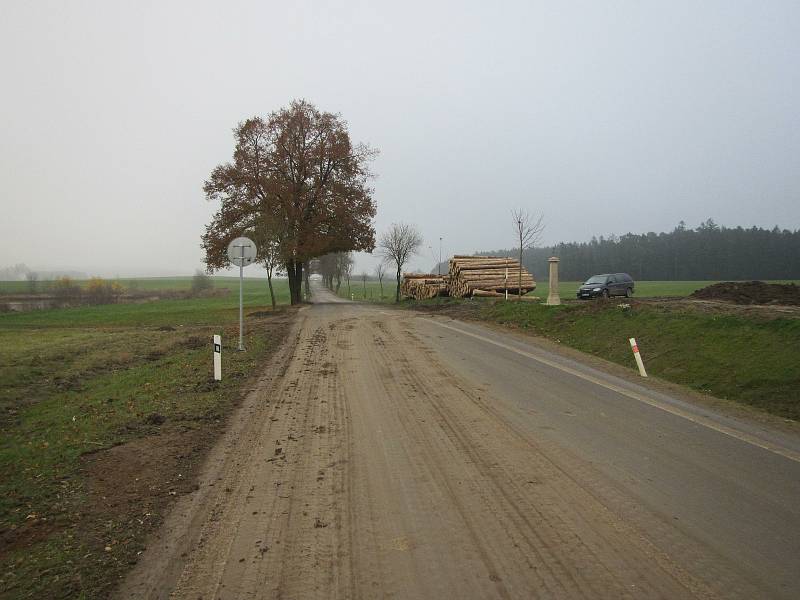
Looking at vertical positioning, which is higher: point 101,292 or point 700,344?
point 101,292

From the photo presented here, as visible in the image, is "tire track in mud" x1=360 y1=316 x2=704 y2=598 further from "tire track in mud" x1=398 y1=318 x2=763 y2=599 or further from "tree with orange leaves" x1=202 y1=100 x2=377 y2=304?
"tree with orange leaves" x1=202 y1=100 x2=377 y2=304

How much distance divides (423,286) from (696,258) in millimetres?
77044

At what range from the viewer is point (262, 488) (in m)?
5.03

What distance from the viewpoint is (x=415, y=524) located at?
4.25 metres

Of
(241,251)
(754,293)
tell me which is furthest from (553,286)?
(241,251)

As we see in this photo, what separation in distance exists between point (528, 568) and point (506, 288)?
25.6 m

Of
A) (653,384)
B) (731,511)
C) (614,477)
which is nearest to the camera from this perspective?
(731,511)

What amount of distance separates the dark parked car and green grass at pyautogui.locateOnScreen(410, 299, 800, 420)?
11541 millimetres

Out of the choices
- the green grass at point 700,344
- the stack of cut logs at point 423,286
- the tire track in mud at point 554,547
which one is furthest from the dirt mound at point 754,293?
the tire track in mud at point 554,547

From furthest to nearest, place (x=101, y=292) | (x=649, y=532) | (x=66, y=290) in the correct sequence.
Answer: (x=66, y=290) < (x=101, y=292) < (x=649, y=532)

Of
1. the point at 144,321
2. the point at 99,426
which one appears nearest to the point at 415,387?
the point at 99,426

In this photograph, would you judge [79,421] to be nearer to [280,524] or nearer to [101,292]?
[280,524]

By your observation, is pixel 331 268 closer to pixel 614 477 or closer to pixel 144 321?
pixel 144 321

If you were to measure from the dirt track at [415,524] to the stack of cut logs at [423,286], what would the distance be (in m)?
26.5
